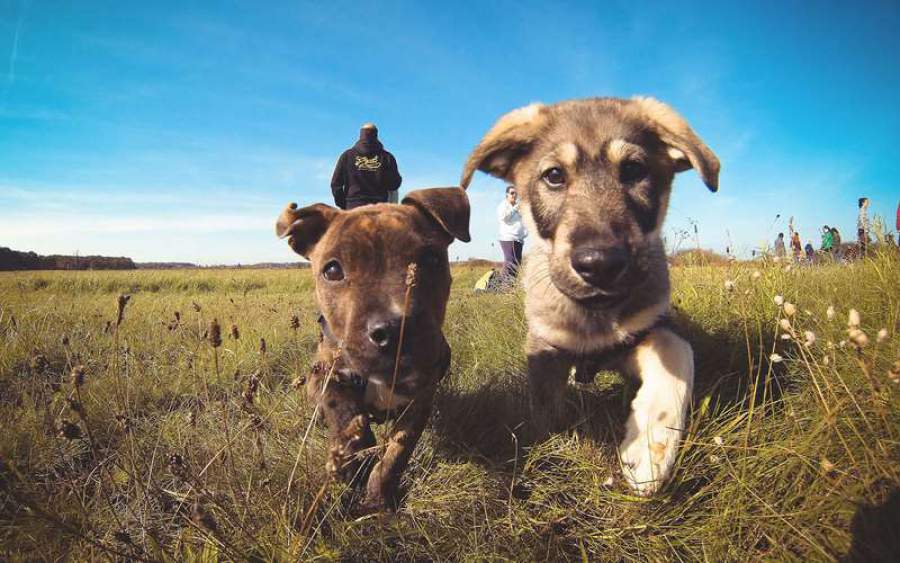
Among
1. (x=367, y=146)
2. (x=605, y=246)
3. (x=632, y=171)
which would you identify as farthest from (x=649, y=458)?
(x=367, y=146)

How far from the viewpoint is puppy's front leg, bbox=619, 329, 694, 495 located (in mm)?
1954

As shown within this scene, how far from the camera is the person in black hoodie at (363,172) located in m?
6.98

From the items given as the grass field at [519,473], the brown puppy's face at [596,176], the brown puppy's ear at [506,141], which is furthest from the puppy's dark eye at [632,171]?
the grass field at [519,473]

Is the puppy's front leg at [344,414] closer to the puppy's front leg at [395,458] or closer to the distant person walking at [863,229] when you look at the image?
the puppy's front leg at [395,458]

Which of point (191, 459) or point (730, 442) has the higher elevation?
point (730, 442)

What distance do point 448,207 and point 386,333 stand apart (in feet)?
3.34

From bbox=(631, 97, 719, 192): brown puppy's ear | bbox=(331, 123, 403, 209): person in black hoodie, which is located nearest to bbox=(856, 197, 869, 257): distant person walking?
bbox=(631, 97, 719, 192): brown puppy's ear

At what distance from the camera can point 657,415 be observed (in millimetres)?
2119

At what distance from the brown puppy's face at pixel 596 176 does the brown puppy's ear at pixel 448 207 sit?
0.91 ft

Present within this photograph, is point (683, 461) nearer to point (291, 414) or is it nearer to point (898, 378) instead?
point (898, 378)

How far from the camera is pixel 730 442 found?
214cm

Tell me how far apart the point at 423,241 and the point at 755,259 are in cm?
444

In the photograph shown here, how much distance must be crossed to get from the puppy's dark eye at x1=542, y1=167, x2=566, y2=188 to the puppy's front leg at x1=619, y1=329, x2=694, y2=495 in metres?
1.15

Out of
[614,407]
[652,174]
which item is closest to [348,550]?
[614,407]
